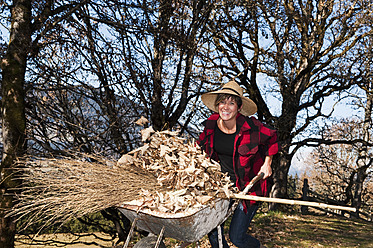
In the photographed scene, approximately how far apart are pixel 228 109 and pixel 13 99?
3475 mm

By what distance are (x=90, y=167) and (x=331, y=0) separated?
36.2 ft

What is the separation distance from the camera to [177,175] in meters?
2.68

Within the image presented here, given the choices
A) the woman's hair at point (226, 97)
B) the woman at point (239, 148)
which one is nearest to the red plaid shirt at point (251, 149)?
the woman at point (239, 148)

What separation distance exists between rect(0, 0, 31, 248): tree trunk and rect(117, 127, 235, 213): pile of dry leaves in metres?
2.69

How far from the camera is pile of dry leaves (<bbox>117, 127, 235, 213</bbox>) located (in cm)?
240

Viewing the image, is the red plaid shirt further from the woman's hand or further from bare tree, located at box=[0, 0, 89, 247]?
bare tree, located at box=[0, 0, 89, 247]

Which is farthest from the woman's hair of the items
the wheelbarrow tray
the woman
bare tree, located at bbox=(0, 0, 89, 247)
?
bare tree, located at bbox=(0, 0, 89, 247)

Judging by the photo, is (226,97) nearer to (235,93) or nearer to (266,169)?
(235,93)

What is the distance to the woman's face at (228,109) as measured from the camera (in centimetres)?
343

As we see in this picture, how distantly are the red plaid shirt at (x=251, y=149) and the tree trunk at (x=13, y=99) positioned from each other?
3265 mm

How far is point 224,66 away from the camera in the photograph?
1111 centimetres

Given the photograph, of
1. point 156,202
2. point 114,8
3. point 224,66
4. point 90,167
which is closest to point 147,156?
point 90,167

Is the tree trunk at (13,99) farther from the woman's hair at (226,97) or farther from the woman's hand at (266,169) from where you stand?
the woman's hand at (266,169)

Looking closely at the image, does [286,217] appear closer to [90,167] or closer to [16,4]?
[90,167]
